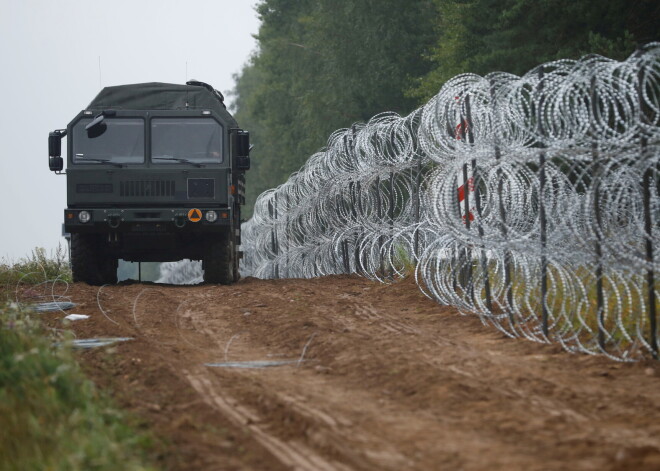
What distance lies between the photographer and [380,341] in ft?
31.7

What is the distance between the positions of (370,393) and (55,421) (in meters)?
2.58


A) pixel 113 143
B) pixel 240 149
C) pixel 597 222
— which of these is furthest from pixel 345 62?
pixel 597 222

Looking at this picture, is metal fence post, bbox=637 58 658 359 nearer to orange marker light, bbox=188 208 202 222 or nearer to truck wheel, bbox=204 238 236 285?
orange marker light, bbox=188 208 202 222

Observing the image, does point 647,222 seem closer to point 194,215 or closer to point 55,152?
point 194,215

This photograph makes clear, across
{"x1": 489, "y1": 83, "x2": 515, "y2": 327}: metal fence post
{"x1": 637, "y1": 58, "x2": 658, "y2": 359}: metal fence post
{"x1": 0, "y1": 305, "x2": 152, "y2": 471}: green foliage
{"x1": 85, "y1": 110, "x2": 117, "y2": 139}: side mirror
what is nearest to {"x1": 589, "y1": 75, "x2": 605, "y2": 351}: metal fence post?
{"x1": 637, "y1": 58, "x2": 658, "y2": 359}: metal fence post

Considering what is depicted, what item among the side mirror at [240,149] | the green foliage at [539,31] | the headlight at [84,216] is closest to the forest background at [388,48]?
the green foliage at [539,31]

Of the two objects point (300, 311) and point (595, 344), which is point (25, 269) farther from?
point (595, 344)

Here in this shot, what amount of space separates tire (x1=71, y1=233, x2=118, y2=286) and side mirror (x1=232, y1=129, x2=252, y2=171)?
2.93 meters

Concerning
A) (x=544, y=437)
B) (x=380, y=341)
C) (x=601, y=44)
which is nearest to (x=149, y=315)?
(x=380, y=341)

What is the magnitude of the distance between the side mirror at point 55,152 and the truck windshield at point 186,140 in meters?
1.51

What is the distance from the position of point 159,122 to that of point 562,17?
1180 cm

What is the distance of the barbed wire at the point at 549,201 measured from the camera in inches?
321

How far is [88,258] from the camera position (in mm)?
17156

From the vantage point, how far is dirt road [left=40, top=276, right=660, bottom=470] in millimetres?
5605
